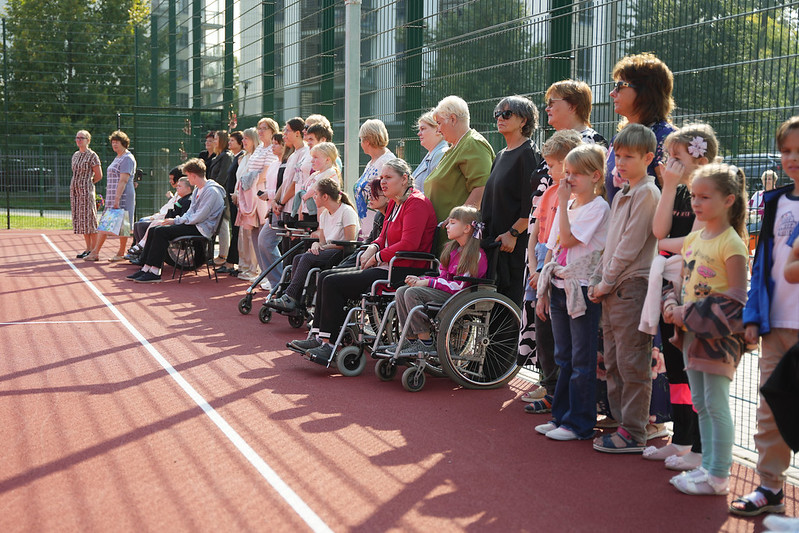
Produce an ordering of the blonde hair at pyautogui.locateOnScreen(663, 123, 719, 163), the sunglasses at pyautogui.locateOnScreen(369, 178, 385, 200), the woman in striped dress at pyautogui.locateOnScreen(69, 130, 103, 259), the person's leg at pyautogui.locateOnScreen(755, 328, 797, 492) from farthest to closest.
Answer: the woman in striped dress at pyautogui.locateOnScreen(69, 130, 103, 259)
the sunglasses at pyautogui.locateOnScreen(369, 178, 385, 200)
the blonde hair at pyautogui.locateOnScreen(663, 123, 719, 163)
the person's leg at pyautogui.locateOnScreen(755, 328, 797, 492)

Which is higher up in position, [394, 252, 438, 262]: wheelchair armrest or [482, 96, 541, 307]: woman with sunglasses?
[482, 96, 541, 307]: woman with sunglasses

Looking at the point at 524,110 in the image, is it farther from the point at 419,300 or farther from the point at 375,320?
the point at 375,320

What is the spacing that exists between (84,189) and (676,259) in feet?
39.1

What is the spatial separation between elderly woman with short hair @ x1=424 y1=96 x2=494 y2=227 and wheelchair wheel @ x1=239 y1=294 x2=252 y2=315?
305 cm

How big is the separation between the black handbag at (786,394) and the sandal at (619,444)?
129 centimetres

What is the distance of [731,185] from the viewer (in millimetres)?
3896

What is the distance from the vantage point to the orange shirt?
5.32 metres

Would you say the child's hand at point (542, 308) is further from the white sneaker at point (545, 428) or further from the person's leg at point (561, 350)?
the white sneaker at point (545, 428)

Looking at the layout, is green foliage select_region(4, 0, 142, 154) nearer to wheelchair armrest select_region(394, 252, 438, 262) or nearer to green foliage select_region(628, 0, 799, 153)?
wheelchair armrest select_region(394, 252, 438, 262)

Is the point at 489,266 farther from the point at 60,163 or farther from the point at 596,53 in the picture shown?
the point at 60,163

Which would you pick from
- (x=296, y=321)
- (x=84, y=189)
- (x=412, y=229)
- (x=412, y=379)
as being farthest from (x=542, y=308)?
(x=84, y=189)

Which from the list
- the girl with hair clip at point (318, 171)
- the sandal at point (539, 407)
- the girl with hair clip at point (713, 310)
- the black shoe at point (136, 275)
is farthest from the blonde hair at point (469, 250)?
the black shoe at point (136, 275)

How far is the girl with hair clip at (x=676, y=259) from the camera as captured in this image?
167 inches

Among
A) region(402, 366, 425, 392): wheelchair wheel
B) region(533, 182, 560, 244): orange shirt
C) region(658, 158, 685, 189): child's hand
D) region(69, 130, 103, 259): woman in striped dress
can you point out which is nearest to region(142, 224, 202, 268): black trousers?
region(69, 130, 103, 259): woman in striped dress
